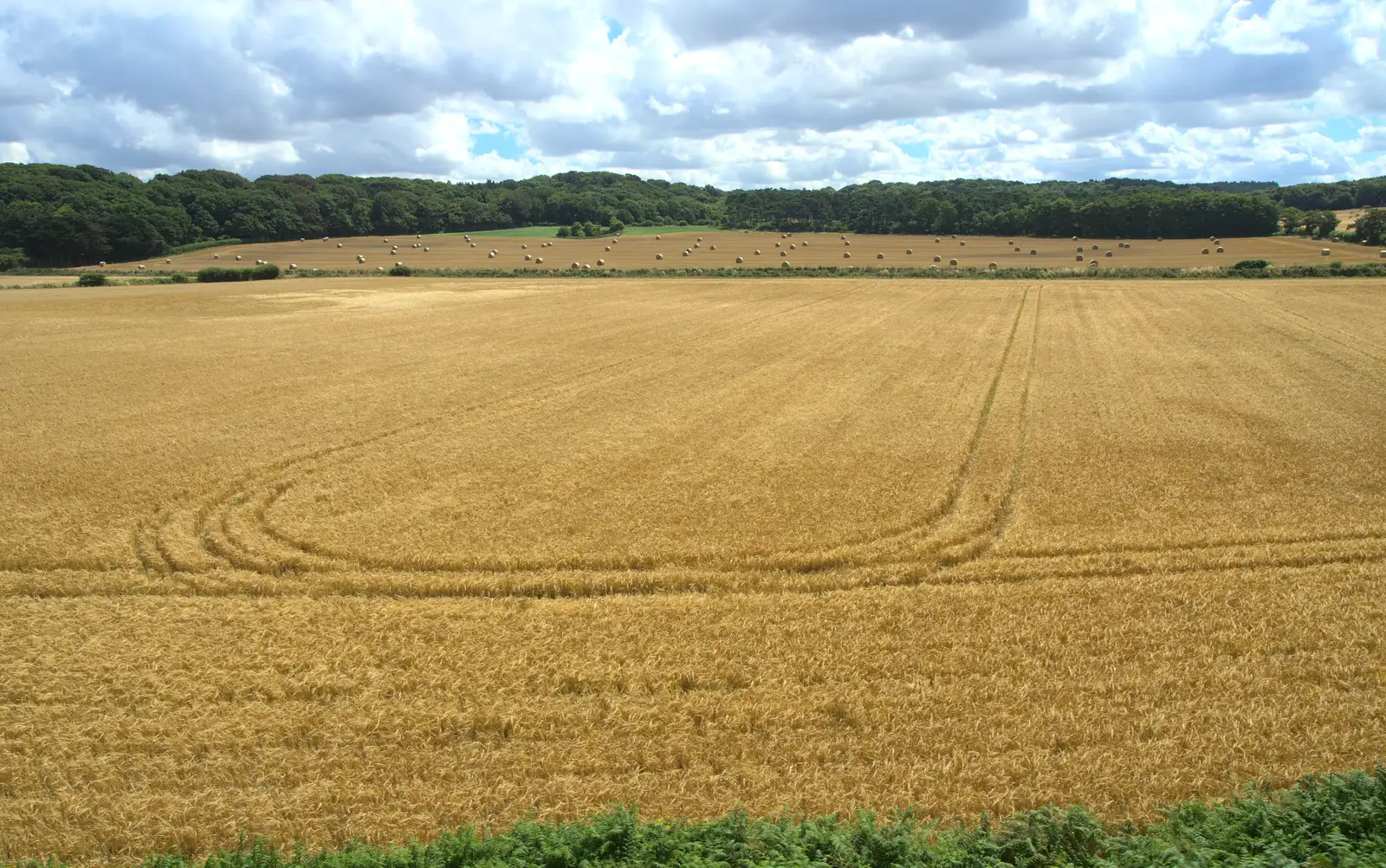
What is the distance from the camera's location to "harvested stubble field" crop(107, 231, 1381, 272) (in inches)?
3319

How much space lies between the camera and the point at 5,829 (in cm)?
791

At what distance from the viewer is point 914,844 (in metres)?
6.92

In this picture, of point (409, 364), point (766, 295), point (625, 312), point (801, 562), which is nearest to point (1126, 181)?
point (766, 295)

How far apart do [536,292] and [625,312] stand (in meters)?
15.2

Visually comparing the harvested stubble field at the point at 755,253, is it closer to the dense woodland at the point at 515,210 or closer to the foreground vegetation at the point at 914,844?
the dense woodland at the point at 515,210

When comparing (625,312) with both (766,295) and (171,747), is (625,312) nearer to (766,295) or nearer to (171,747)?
(766,295)

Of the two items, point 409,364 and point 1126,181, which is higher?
point 1126,181

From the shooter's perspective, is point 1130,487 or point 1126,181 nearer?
point 1130,487

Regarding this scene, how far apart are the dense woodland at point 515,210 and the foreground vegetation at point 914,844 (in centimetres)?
10145

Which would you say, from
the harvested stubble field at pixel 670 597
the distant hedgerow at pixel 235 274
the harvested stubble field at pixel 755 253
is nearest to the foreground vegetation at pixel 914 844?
the harvested stubble field at pixel 670 597

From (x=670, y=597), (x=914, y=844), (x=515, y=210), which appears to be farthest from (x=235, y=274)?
(x=914, y=844)

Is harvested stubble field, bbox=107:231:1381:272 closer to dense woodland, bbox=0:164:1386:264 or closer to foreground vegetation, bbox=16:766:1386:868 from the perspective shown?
dense woodland, bbox=0:164:1386:264

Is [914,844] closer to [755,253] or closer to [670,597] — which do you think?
[670,597]

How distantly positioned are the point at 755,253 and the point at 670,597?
8880 centimetres
